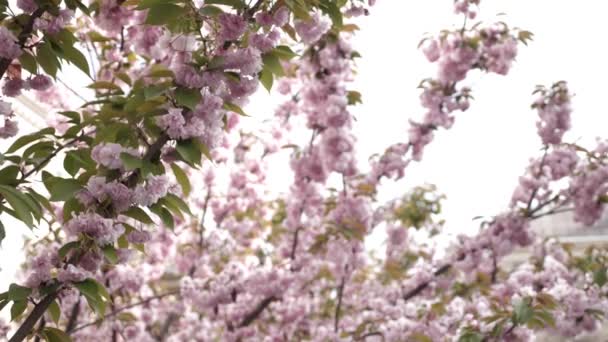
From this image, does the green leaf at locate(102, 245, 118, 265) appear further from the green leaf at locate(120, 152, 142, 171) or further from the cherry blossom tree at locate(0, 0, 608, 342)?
the green leaf at locate(120, 152, 142, 171)

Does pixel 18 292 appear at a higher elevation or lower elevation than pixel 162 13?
lower

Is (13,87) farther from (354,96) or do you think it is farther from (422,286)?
(422,286)

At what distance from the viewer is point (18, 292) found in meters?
1.26

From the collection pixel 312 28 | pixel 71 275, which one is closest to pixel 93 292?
pixel 71 275

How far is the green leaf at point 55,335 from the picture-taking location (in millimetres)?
1357

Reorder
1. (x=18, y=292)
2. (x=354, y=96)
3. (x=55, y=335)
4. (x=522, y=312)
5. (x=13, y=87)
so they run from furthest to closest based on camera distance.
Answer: (x=354, y=96), (x=522, y=312), (x=13, y=87), (x=55, y=335), (x=18, y=292)

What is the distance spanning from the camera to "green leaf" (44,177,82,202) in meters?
1.22

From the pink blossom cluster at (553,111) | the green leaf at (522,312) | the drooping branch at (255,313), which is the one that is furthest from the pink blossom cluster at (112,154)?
the pink blossom cluster at (553,111)

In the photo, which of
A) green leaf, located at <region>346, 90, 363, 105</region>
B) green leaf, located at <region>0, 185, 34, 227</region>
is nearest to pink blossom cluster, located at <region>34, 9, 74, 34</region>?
green leaf, located at <region>0, 185, 34, 227</region>

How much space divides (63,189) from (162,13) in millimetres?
392

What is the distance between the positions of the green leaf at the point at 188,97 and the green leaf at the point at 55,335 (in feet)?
1.81

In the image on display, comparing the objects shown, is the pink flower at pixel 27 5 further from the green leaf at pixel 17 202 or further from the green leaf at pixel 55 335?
the green leaf at pixel 55 335

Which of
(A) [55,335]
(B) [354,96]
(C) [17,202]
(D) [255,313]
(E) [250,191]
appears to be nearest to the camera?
(C) [17,202]

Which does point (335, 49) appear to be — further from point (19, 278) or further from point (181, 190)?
point (19, 278)
